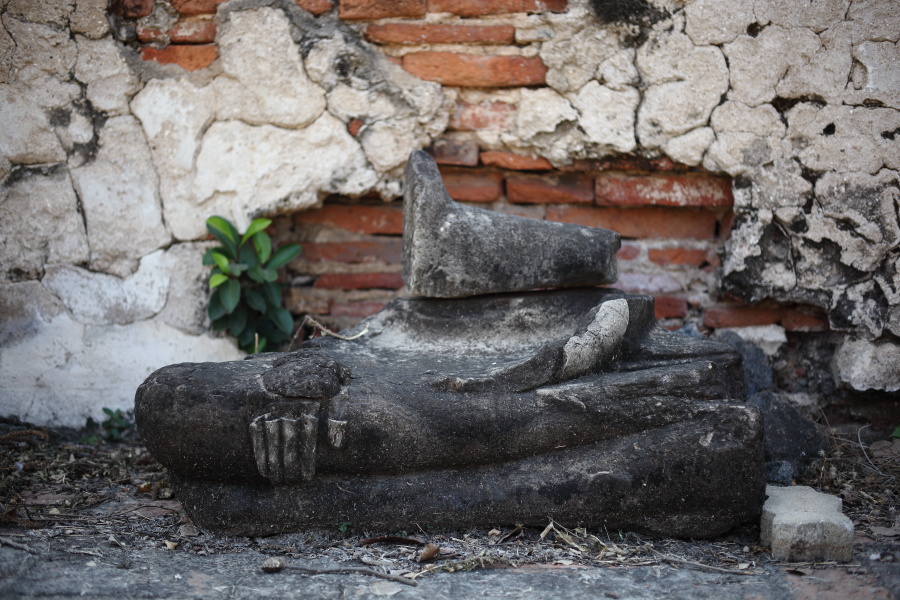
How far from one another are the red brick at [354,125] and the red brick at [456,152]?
0.31m

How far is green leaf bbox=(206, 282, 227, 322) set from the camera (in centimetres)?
295

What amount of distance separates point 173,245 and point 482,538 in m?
1.77

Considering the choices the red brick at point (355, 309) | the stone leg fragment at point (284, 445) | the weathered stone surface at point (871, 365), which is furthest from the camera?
the red brick at point (355, 309)

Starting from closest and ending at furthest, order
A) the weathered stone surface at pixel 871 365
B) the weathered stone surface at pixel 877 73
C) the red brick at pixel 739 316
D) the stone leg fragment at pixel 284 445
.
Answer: the stone leg fragment at pixel 284 445, the weathered stone surface at pixel 877 73, the weathered stone surface at pixel 871 365, the red brick at pixel 739 316

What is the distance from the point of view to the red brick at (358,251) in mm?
3246

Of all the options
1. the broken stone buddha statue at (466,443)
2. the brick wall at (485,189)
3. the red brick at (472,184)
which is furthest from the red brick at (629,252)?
the broken stone buddha statue at (466,443)

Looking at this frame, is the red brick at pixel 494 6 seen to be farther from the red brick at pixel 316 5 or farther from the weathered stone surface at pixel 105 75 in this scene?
the weathered stone surface at pixel 105 75

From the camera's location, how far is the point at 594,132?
9.73 ft

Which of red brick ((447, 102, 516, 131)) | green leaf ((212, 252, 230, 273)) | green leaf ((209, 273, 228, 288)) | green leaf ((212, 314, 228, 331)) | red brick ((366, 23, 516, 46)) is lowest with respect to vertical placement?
green leaf ((212, 314, 228, 331))

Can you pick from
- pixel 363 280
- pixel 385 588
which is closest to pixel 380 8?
pixel 363 280

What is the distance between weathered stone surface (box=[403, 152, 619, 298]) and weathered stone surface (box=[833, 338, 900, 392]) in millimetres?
1138

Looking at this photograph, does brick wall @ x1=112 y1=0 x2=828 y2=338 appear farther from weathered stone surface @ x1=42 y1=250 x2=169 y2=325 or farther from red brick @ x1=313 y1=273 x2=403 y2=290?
weathered stone surface @ x1=42 y1=250 x2=169 y2=325

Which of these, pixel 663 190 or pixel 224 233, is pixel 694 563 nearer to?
pixel 663 190

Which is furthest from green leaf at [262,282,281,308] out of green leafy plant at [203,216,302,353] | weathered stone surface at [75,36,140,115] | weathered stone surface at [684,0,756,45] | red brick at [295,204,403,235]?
weathered stone surface at [684,0,756,45]
